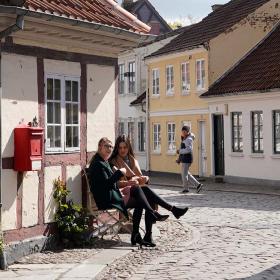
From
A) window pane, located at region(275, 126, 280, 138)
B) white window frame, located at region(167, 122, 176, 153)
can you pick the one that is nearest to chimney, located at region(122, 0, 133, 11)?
white window frame, located at region(167, 122, 176, 153)

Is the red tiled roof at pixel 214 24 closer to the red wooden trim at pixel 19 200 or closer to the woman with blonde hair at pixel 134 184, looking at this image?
the woman with blonde hair at pixel 134 184

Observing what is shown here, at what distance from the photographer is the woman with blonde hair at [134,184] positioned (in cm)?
1013

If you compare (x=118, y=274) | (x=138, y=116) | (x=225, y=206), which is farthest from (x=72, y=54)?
(x=138, y=116)

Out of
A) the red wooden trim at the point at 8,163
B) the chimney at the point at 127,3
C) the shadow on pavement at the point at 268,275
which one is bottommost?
the shadow on pavement at the point at 268,275

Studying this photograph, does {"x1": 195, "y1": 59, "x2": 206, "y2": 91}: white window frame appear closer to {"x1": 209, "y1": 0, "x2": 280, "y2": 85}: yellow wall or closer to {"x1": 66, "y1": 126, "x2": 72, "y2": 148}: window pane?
{"x1": 209, "y1": 0, "x2": 280, "y2": 85}: yellow wall

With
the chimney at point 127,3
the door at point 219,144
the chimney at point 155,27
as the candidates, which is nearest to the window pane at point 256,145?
the door at point 219,144

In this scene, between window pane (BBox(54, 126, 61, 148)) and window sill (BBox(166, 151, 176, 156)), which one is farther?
window sill (BBox(166, 151, 176, 156))

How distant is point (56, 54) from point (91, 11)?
1032mm

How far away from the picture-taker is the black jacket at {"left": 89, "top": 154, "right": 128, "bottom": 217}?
1002cm

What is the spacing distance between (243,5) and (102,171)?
20.1 m

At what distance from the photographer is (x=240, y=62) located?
26.5 m

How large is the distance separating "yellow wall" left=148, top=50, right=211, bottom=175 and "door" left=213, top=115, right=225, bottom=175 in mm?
441

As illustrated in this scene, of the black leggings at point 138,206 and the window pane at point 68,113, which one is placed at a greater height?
the window pane at point 68,113

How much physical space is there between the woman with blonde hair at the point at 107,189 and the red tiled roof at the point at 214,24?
55.4 ft
